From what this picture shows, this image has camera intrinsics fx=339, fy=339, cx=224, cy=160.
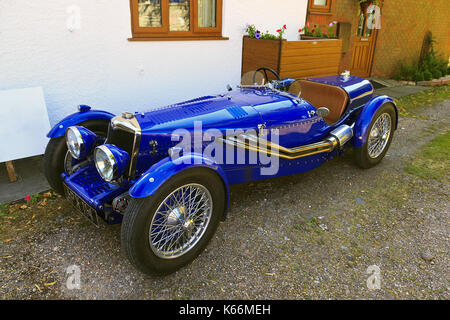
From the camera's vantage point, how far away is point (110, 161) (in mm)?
2500

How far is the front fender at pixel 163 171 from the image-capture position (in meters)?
2.31

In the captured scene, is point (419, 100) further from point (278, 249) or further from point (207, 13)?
point (278, 249)

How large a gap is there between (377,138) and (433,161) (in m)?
1.06

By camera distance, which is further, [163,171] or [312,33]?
[312,33]

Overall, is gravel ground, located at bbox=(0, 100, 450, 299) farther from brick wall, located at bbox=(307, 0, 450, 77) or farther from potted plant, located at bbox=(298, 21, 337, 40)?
brick wall, located at bbox=(307, 0, 450, 77)

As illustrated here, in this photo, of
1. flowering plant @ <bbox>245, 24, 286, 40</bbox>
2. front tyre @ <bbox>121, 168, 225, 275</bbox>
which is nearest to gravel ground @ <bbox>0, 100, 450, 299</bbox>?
front tyre @ <bbox>121, 168, 225, 275</bbox>

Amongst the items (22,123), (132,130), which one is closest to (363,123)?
(132,130)

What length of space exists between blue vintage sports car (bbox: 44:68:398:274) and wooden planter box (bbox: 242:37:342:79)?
1.75 metres

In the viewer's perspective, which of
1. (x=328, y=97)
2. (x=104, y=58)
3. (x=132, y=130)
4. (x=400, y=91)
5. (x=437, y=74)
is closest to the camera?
(x=132, y=130)

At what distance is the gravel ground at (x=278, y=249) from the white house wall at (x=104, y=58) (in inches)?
68.4

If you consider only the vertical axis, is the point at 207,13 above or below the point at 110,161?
above

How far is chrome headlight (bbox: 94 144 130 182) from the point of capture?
2.50 m

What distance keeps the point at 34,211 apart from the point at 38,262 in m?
0.86
